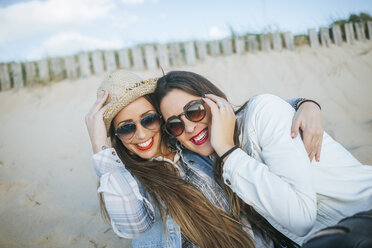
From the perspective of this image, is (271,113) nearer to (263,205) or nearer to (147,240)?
(263,205)

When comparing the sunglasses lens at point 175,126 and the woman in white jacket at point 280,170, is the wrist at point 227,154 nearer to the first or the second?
the woman in white jacket at point 280,170

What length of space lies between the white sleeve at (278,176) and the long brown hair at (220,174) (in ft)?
1.25

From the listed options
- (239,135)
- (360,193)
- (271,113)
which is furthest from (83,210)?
(360,193)

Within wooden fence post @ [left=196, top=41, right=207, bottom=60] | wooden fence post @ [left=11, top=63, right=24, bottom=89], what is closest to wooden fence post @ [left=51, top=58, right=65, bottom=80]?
wooden fence post @ [left=11, top=63, right=24, bottom=89]

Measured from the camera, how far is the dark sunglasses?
2.21 m

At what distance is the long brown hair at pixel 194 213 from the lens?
1.94 m

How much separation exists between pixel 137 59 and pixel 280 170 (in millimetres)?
5304

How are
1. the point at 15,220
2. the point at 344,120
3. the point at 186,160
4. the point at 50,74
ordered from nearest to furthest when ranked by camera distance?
1. the point at 186,160
2. the point at 15,220
3. the point at 344,120
4. the point at 50,74

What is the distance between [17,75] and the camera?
18.8 ft

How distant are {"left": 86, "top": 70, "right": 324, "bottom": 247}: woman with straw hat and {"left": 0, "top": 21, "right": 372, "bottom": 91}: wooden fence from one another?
3.81m

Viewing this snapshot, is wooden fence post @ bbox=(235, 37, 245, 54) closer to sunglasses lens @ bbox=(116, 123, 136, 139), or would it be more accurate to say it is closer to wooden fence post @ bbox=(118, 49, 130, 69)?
wooden fence post @ bbox=(118, 49, 130, 69)

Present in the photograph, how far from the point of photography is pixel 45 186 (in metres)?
3.67

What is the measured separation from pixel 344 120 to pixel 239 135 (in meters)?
3.89

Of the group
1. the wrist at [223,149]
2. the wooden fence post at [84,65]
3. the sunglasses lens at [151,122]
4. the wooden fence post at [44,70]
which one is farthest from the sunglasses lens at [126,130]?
the wooden fence post at [44,70]
